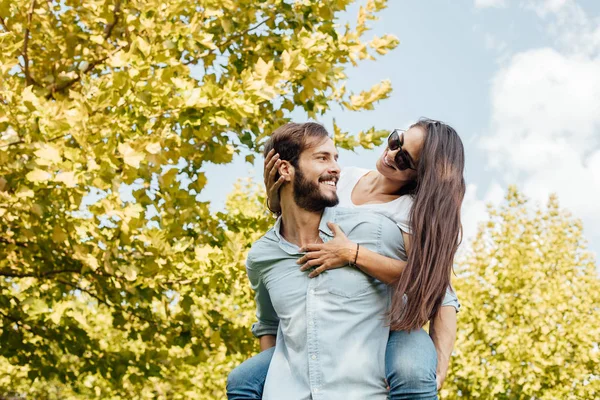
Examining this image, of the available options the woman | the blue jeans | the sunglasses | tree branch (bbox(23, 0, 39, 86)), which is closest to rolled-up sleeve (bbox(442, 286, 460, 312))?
the woman

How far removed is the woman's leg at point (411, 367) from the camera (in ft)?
7.69

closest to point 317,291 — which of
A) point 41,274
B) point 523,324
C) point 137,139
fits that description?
point 137,139

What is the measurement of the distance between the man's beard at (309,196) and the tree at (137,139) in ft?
6.15

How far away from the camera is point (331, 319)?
2447 mm

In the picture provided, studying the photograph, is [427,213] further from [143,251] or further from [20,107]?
[143,251]

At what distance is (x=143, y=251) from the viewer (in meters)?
5.46

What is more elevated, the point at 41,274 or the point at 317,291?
the point at 41,274

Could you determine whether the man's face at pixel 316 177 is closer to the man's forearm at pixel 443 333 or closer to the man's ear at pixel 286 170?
the man's ear at pixel 286 170

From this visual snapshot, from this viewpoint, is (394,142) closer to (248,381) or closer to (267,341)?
(267,341)

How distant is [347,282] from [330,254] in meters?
0.12

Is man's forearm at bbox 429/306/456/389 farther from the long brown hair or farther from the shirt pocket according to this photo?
the shirt pocket

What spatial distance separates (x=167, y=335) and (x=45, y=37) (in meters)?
2.82

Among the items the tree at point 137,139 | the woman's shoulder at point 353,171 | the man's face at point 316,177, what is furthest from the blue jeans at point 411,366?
the tree at point 137,139

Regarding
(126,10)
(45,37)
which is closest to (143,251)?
(126,10)
